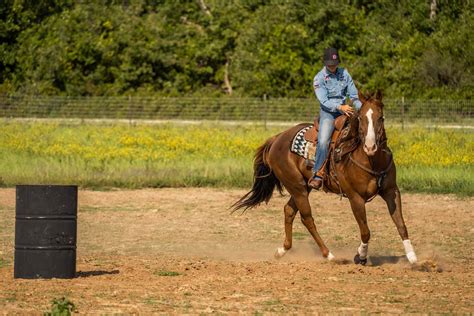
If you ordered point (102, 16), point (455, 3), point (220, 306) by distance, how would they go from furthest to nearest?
point (102, 16), point (455, 3), point (220, 306)

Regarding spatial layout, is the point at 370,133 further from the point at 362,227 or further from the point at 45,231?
the point at 45,231

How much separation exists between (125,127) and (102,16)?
17.2 metres

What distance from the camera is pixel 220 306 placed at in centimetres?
977

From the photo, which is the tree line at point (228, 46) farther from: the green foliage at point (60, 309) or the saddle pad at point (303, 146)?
the green foliage at point (60, 309)

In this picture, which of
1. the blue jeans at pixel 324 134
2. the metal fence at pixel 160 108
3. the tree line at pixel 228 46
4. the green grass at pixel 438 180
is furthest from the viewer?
the tree line at pixel 228 46

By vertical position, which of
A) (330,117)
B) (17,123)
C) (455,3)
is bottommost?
(17,123)

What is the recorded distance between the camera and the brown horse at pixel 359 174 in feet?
41.0

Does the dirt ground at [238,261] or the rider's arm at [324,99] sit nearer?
the dirt ground at [238,261]

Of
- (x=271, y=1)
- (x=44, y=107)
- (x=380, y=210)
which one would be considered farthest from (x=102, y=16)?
(x=380, y=210)

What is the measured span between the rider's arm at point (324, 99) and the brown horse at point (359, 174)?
38cm

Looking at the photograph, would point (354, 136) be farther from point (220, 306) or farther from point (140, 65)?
point (140, 65)

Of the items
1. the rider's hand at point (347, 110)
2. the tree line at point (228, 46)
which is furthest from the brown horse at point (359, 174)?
the tree line at point (228, 46)

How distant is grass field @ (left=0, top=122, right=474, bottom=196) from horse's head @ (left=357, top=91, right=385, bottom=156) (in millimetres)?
9011

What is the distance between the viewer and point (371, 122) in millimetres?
12352
